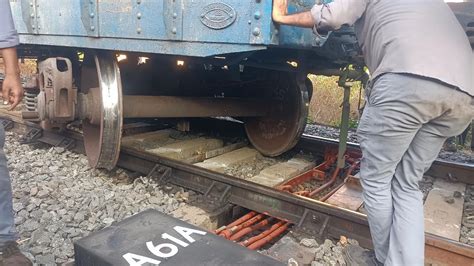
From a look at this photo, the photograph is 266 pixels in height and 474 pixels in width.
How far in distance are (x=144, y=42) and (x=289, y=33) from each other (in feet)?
4.00

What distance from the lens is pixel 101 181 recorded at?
3959 millimetres

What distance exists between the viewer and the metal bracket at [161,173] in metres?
3.93

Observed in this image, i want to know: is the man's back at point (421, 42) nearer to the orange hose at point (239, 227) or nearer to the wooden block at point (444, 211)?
the wooden block at point (444, 211)

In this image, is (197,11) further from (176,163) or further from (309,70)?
(309,70)

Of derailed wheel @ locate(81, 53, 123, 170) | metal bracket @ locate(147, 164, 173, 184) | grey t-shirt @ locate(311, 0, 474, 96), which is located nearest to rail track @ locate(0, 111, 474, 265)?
metal bracket @ locate(147, 164, 173, 184)

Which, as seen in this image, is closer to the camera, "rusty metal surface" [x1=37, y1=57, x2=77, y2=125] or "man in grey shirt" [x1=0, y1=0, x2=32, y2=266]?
"man in grey shirt" [x1=0, y1=0, x2=32, y2=266]

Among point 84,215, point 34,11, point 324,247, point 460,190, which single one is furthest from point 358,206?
point 34,11

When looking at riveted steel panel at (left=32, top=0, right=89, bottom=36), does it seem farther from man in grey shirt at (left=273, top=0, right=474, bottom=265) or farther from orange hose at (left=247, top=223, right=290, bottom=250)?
orange hose at (left=247, top=223, right=290, bottom=250)

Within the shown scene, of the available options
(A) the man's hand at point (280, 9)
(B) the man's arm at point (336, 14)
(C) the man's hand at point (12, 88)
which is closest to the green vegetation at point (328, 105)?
(A) the man's hand at point (280, 9)

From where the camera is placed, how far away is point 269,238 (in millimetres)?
3023

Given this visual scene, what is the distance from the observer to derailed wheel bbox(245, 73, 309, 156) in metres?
4.70

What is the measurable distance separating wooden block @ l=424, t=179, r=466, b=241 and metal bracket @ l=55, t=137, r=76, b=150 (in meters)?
3.87

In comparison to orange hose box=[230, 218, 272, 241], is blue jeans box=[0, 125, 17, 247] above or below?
above

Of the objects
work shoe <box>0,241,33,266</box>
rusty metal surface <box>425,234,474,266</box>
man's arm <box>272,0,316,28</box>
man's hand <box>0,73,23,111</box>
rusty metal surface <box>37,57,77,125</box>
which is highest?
man's arm <box>272,0,316,28</box>
